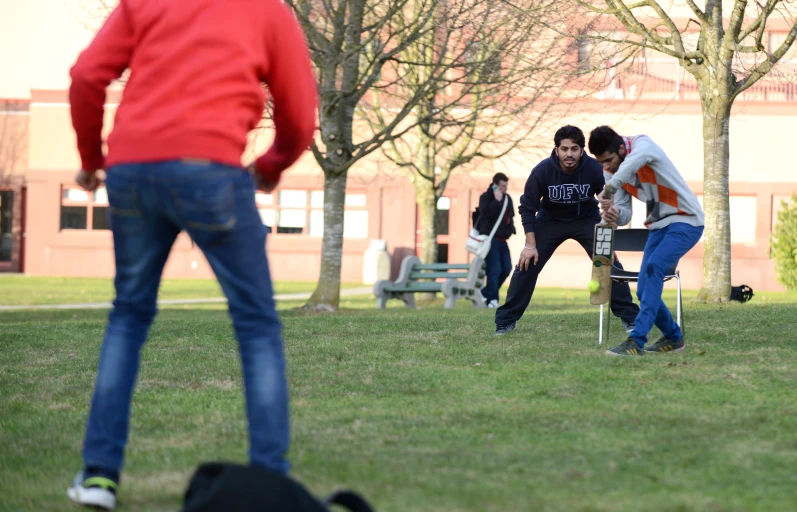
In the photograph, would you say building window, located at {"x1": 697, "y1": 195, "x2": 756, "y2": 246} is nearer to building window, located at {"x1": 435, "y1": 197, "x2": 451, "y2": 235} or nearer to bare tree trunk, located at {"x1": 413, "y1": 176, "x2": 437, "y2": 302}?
building window, located at {"x1": 435, "y1": 197, "x2": 451, "y2": 235}

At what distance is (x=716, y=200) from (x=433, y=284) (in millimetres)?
4830

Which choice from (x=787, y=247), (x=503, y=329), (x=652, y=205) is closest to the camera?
(x=652, y=205)

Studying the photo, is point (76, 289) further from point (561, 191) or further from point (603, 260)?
point (603, 260)

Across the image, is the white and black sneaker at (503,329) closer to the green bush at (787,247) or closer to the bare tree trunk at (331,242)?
the bare tree trunk at (331,242)

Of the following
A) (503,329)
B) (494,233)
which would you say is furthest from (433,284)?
(503,329)

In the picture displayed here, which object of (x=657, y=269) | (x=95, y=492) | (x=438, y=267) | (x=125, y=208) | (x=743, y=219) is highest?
(x=743, y=219)

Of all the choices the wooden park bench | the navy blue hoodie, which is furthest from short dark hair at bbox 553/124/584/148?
the wooden park bench

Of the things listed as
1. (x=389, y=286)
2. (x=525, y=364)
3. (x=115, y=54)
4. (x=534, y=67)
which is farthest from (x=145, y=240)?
(x=389, y=286)

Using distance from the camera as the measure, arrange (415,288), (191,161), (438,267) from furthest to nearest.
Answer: (438,267) < (415,288) < (191,161)

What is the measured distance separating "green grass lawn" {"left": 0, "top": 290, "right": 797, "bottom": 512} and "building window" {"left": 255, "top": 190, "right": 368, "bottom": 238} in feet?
75.3

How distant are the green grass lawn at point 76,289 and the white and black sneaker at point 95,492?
16517 mm

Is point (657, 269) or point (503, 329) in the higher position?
point (657, 269)

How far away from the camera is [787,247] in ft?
77.9

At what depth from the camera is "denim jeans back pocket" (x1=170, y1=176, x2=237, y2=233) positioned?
350cm
